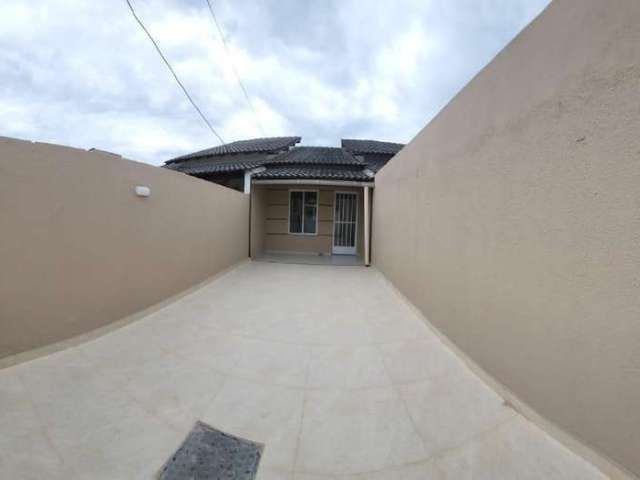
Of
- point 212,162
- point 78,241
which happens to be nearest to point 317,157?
point 212,162

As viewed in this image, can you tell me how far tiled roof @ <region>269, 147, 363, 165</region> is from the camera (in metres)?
9.21

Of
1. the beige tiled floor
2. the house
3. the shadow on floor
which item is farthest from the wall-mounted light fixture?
the house

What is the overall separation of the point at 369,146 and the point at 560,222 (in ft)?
36.8

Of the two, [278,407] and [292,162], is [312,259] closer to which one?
[292,162]

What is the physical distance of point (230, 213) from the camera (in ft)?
19.9

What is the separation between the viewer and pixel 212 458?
143 centimetres

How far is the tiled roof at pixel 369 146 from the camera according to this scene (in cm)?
1104

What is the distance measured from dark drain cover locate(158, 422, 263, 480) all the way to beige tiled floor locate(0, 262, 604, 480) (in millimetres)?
60

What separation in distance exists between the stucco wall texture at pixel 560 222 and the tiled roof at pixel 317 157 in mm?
6946

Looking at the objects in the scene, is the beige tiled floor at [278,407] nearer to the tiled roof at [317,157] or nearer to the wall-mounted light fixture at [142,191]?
the wall-mounted light fixture at [142,191]

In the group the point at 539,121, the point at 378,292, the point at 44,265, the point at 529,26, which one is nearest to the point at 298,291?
the point at 378,292

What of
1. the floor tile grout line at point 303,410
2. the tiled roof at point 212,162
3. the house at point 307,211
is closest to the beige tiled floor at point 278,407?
the floor tile grout line at point 303,410

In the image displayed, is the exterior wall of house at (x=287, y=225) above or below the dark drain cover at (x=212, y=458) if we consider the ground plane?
above

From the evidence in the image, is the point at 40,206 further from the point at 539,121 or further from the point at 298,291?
the point at 539,121
